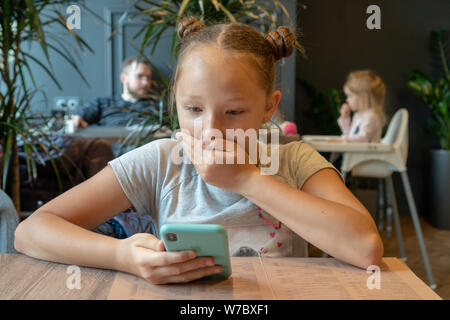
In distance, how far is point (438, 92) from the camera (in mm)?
3982

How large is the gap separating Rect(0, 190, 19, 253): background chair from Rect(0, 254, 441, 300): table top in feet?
0.84

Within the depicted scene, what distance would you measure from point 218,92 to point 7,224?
0.53m

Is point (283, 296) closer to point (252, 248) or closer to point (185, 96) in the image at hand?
point (252, 248)

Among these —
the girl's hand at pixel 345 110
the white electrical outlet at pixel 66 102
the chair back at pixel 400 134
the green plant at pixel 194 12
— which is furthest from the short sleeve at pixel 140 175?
the white electrical outlet at pixel 66 102

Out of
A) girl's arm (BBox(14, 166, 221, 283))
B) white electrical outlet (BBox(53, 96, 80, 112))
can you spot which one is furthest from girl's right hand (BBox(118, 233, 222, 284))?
white electrical outlet (BBox(53, 96, 80, 112))

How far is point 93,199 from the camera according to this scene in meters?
0.96

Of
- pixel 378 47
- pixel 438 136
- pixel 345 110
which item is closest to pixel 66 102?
pixel 345 110

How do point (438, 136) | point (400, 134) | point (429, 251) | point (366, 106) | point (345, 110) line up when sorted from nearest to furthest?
point (400, 134), point (366, 106), point (429, 251), point (345, 110), point (438, 136)

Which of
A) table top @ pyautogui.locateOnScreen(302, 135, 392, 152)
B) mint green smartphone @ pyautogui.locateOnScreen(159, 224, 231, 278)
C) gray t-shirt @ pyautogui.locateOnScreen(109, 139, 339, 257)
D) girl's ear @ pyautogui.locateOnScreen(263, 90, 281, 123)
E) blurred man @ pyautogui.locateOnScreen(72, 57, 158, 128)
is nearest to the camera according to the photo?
mint green smartphone @ pyautogui.locateOnScreen(159, 224, 231, 278)

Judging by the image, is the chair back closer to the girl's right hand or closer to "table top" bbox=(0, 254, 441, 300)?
"table top" bbox=(0, 254, 441, 300)

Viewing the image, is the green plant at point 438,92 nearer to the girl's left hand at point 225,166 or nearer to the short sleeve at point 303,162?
the short sleeve at point 303,162

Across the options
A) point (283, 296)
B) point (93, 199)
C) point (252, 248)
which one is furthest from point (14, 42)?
point (283, 296)

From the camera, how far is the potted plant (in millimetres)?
4004

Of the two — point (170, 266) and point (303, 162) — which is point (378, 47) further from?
point (170, 266)
